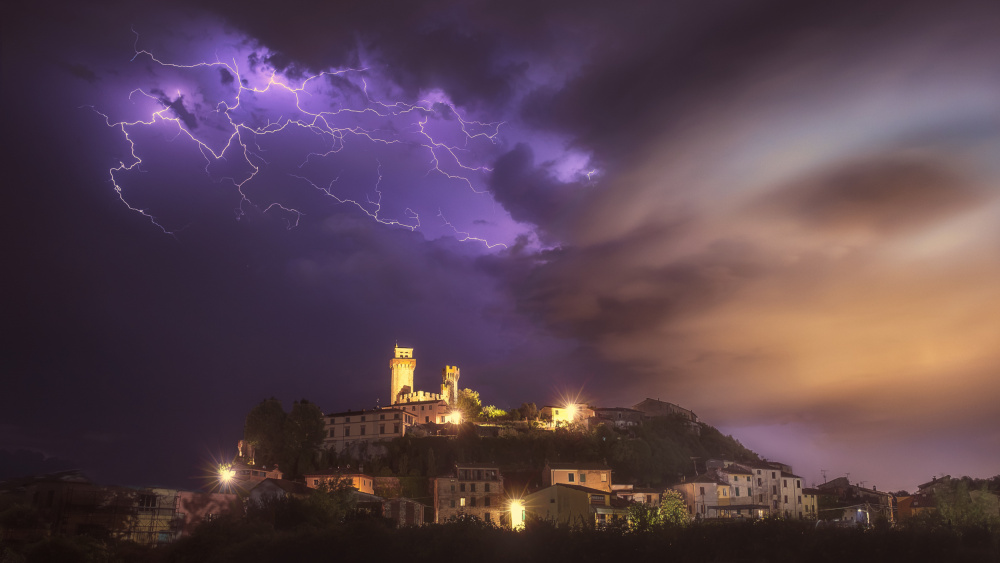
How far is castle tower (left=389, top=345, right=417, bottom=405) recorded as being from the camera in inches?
4523

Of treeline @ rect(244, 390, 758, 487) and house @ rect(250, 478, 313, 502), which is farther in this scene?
treeline @ rect(244, 390, 758, 487)

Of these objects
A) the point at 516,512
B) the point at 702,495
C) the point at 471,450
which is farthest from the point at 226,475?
the point at 702,495

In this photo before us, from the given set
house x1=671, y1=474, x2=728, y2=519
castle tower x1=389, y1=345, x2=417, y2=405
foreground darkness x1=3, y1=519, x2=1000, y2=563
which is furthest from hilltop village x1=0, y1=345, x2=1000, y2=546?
castle tower x1=389, y1=345, x2=417, y2=405

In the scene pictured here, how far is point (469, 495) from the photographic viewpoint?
63625 millimetres

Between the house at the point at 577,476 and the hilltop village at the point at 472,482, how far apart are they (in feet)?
0.41

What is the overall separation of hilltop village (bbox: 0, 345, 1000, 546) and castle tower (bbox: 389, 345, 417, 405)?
1431cm

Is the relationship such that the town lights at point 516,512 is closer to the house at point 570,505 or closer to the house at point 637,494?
the house at point 570,505

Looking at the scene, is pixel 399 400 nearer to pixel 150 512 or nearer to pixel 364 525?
pixel 150 512

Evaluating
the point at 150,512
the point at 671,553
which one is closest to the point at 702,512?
Answer: the point at 671,553

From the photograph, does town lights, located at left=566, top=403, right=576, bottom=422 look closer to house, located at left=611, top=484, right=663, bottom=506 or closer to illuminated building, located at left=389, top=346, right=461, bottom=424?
illuminated building, located at left=389, top=346, right=461, bottom=424

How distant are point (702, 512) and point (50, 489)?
170ft

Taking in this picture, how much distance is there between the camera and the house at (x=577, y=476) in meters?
64.7

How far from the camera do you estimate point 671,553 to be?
35.6m

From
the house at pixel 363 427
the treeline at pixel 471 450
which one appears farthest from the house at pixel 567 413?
the house at pixel 363 427
